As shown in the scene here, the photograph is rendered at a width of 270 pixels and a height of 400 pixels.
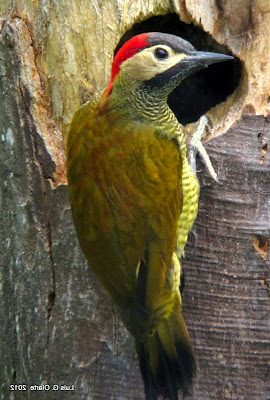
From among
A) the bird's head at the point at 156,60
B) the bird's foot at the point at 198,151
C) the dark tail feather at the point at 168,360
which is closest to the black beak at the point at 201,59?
the bird's head at the point at 156,60

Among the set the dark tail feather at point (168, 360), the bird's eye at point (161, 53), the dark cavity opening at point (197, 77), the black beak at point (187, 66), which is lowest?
the dark tail feather at point (168, 360)

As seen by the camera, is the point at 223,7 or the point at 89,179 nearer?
the point at 89,179

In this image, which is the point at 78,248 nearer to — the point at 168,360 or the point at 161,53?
the point at 168,360

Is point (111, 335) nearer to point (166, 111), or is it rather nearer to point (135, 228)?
point (135, 228)

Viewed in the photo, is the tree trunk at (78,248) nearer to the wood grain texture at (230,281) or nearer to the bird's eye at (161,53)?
the wood grain texture at (230,281)

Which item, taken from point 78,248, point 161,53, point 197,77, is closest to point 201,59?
point 161,53

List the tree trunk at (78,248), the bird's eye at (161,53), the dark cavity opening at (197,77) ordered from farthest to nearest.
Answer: the dark cavity opening at (197,77) → the tree trunk at (78,248) → the bird's eye at (161,53)

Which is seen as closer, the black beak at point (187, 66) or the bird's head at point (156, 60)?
the bird's head at point (156, 60)

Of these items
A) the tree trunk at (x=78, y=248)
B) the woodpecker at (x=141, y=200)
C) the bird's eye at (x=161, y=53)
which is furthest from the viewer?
the tree trunk at (x=78, y=248)

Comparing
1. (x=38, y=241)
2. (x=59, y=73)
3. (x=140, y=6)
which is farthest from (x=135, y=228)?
(x=140, y=6)
